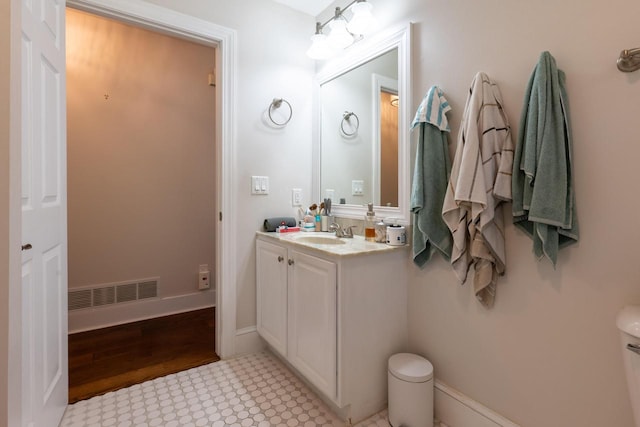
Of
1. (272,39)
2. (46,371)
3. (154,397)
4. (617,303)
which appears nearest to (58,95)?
(46,371)

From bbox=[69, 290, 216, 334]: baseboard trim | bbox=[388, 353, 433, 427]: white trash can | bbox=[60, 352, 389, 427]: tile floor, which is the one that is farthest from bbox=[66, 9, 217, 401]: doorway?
bbox=[388, 353, 433, 427]: white trash can

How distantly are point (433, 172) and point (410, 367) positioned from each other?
890 mm

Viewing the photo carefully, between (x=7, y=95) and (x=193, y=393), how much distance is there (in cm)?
154

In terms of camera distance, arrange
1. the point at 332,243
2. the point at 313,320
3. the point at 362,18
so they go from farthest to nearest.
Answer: the point at 332,243, the point at 362,18, the point at 313,320

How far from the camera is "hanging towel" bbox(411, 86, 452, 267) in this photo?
144 centimetres

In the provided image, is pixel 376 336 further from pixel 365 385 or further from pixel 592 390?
pixel 592 390

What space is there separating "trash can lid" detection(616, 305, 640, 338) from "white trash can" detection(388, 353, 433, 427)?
76 cm

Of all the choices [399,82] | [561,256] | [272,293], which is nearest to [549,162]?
[561,256]

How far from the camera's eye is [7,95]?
0.95 m

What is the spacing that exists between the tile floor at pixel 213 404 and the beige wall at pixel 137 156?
1.24 m

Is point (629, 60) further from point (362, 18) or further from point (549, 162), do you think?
point (362, 18)

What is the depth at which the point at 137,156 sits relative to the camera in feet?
8.97

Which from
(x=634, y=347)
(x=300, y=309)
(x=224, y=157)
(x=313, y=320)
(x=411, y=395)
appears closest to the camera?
(x=634, y=347)

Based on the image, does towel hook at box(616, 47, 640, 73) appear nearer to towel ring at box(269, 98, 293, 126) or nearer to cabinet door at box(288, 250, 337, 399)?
cabinet door at box(288, 250, 337, 399)
